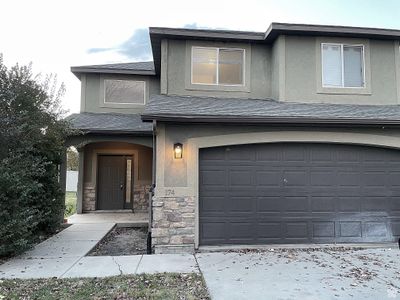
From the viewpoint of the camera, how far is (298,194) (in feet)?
26.6

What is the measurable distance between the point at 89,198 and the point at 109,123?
3.29 meters

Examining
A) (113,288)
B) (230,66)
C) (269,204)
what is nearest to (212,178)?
(269,204)

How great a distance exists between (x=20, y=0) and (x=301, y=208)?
10.2 metres

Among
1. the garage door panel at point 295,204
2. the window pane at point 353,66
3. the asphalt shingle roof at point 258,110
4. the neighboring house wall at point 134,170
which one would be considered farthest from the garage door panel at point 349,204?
the neighboring house wall at point 134,170

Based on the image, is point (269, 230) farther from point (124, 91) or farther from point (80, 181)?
point (124, 91)

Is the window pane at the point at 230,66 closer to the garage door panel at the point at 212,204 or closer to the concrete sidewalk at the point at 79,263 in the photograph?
the garage door panel at the point at 212,204

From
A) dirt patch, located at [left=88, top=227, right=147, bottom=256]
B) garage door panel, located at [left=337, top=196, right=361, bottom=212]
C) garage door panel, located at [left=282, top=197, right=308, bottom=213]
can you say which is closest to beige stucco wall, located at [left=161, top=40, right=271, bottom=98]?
garage door panel, located at [left=282, top=197, right=308, bottom=213]

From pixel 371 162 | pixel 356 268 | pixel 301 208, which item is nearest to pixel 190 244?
pixel 301 208

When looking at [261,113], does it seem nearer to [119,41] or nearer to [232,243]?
[232,243]

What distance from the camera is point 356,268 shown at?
631 centimetres

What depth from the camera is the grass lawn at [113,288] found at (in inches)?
194

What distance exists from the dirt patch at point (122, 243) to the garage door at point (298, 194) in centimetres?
175

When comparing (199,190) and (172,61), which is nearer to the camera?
(199,190)

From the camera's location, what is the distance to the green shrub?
6734 millimetres
